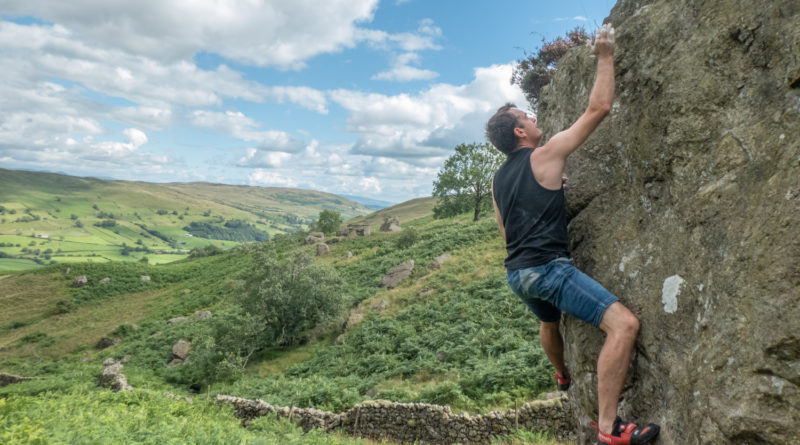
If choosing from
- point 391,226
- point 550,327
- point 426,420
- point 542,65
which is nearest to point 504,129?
point 550,327

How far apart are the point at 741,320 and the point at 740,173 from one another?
1.27 metres

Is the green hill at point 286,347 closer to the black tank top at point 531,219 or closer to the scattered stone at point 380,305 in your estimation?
the scattered stone at point 380,305

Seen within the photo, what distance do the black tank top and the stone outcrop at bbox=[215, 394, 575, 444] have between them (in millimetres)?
6967

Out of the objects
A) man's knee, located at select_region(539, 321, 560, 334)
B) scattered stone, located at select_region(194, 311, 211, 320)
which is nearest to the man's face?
man's knee, located at select_region(539, 321, 560, 334)

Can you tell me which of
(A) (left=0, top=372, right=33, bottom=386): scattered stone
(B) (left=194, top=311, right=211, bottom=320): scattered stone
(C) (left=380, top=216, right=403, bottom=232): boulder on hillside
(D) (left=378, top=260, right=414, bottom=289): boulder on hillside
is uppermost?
(C) (left=380, top=216, right=403, bottom=232): boulder on hillside

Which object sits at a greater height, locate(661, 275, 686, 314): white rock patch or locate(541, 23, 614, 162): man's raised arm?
locate(541, 23, 614, 162): man's raised arm

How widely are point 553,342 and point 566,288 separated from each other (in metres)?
1.61

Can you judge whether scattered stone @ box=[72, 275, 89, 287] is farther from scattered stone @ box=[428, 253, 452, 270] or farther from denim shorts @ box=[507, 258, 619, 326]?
denim shorts @ box=[507, 258, 619, 326]

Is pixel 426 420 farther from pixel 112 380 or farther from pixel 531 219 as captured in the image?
pixel 112 380

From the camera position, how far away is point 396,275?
3494cm

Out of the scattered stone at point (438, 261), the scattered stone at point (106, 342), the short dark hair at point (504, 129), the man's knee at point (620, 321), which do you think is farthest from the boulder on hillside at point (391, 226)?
the man's knee at point (620, 321)

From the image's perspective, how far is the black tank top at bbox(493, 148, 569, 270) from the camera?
15.2 ft

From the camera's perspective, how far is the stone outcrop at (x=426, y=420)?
33.2 feet

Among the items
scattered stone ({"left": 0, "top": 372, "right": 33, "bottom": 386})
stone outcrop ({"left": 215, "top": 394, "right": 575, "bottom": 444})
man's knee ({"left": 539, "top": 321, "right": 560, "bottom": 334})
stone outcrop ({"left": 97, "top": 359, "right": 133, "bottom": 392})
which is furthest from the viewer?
scattered stone ({"left": 0, "top": 372, "right": 33, "bottom": 386})
